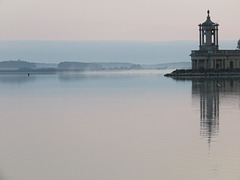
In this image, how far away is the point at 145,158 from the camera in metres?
23.3

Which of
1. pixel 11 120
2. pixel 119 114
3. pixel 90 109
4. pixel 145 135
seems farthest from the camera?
pixel 90 109

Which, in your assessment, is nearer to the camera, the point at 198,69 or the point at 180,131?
the point at 180,131

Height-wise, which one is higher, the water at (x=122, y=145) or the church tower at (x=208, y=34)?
the church tower at (x=208, y=34)

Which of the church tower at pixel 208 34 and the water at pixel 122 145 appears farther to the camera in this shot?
the church tower at pixel 208 34

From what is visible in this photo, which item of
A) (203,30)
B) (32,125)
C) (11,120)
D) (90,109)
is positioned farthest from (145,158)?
(203,30)

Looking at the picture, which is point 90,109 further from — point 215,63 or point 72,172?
point 215,63

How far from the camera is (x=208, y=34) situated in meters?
122

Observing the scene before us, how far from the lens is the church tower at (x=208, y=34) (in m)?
121

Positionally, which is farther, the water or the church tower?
the church tower

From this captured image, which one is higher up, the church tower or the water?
the church tower

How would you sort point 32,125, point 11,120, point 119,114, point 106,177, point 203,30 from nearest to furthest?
point 106,177
point 32,125
point 11,120
point 119,114
point 203,30

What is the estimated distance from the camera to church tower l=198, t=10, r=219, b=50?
12125cm

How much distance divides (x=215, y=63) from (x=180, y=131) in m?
95.3

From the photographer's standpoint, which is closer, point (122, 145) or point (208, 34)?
point (122, 145)
